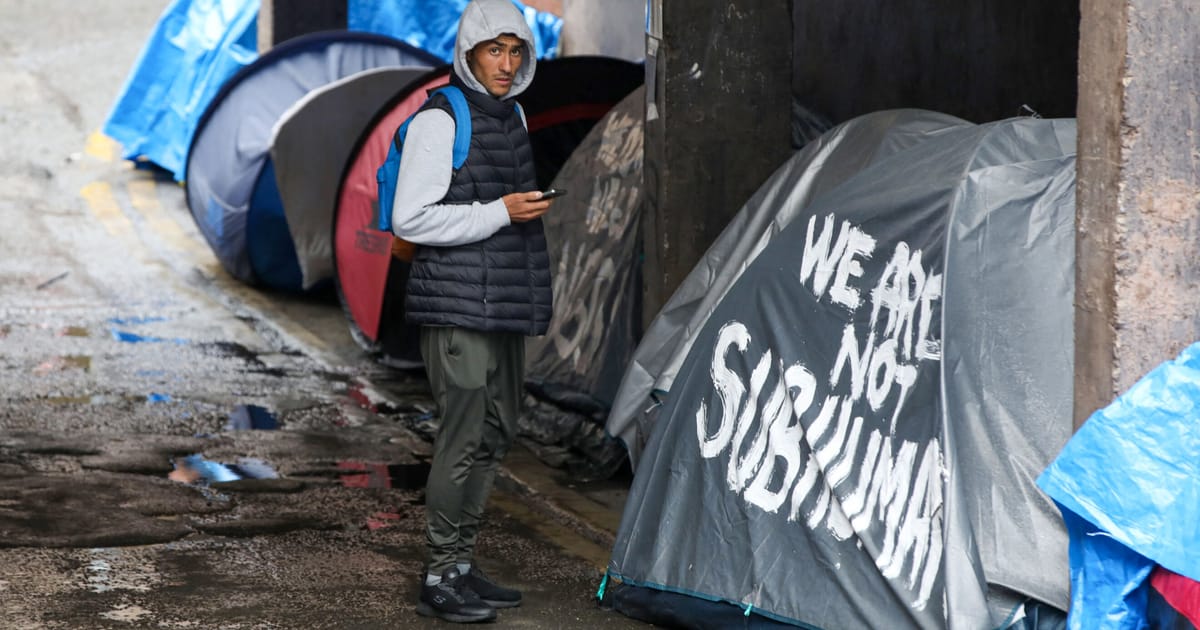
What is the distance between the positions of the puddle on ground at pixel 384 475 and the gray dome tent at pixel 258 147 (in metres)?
4.52

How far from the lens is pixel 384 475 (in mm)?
7176

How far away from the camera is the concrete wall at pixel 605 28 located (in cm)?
1216

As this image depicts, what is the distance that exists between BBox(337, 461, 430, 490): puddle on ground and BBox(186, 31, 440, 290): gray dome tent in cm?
452

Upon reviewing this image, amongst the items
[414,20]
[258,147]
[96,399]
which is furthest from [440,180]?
[414,20]

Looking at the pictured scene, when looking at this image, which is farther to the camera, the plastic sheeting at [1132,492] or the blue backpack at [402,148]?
the blue backpack at [402,148]

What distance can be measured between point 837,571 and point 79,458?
4034 mm

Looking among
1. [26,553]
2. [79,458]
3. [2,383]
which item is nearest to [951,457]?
[26,553]

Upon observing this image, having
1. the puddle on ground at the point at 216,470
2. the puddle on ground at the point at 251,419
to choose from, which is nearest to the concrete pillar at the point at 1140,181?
the puddle on ground at the point at 216,470

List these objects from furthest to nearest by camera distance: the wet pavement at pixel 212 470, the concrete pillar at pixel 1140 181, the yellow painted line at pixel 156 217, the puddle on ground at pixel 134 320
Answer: the yellow painted line at pixel 156 217 < the puddle on ground at pixel 134 320 < the wet pavement at pixel 212 470 < the concrete pillar at pixel 1140 181

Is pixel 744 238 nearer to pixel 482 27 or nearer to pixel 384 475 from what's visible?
pixel 482 27

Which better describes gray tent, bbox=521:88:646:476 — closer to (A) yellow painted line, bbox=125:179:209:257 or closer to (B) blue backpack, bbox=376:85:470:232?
(B) blue backpack, bbox=376:85:470:232

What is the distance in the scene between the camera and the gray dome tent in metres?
12.0

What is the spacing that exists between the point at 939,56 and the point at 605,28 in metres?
5.15

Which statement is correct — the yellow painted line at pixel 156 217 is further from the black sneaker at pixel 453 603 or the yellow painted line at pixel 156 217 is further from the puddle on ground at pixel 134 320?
the black sneaker at pixel 453 603
